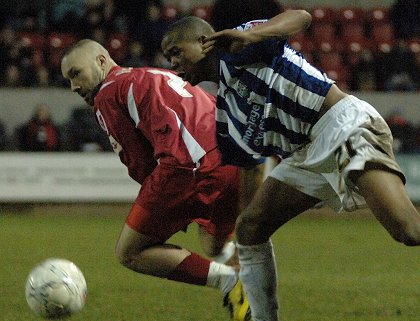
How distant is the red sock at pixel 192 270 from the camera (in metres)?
6.02

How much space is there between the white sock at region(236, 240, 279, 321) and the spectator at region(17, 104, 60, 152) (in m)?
9.99

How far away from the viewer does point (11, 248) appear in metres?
10.9

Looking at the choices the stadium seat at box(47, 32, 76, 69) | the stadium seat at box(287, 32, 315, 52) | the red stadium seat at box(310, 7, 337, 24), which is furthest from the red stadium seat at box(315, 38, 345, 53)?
the stadium seat at box(47, 32, 76, 69)

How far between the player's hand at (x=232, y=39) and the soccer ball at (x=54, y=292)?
6.77ft

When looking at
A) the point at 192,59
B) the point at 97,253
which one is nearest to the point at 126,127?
the point at 192,59

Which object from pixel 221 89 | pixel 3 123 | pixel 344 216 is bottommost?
pixel 344 216

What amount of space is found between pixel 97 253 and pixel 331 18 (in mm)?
8847

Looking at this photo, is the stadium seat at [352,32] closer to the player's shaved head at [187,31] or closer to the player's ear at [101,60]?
the player's ear at [101,60]

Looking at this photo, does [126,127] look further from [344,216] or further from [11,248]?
[344,216]

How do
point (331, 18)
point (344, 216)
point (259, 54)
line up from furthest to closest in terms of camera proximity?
point (331, 18) → point (344, 216) → point (259, 54)

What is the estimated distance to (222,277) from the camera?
239 inches

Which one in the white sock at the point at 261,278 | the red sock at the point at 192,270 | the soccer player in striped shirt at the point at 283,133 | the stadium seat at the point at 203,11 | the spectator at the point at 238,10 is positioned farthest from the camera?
the stadium seat at the point at 203,11

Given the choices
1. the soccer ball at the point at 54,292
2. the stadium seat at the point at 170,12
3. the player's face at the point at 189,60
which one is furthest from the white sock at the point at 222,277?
the stadium seat at the point at 170,12

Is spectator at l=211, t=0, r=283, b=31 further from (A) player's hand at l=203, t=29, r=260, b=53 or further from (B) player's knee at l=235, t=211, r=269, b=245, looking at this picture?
(A) player's hand at l=203, t=29, r=260, b=53
